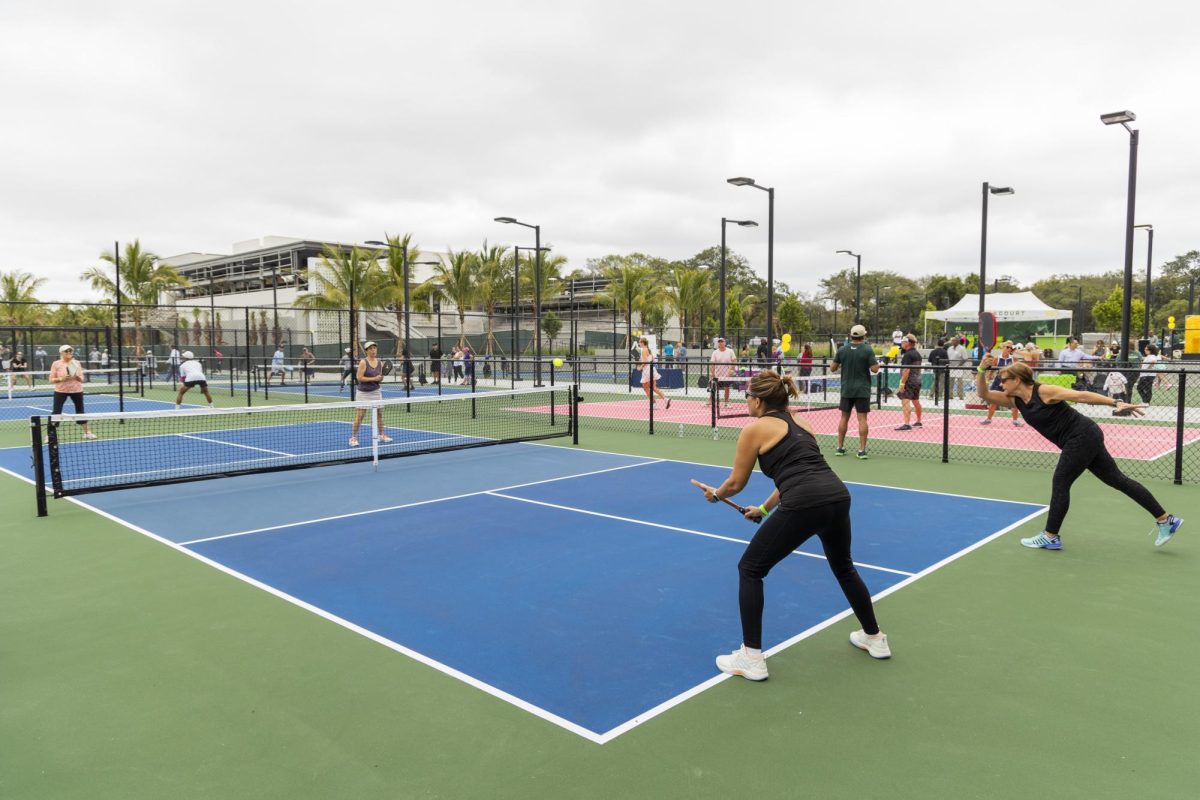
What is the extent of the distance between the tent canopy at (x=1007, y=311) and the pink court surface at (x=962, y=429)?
21.3 metres

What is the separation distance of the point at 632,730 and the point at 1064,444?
484 centimetres

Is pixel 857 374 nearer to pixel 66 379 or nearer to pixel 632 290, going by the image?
pixel 66 379

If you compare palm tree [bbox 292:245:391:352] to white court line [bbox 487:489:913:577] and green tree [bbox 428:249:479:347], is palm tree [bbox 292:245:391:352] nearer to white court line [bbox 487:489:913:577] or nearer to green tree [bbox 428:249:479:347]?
green tree [bbox 428:249:479:347]

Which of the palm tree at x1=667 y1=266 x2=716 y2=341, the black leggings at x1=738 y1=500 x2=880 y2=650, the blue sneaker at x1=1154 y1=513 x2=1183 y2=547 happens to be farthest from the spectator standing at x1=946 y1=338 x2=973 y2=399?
the palm tree at x1=667 y1=266 x2=716 y2=341

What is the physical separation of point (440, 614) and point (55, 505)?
583 cm

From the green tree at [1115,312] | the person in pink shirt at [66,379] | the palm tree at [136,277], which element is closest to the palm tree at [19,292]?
the palm tree at [136,277]

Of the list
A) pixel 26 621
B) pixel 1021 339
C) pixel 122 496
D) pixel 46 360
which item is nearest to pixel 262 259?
pixel 46 360

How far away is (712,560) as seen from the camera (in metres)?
6.51

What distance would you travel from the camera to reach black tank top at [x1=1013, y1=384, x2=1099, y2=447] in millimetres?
6637

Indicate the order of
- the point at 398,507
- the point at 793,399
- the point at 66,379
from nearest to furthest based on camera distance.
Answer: the point at 398,507, the point at 66,379, the point at 793,399

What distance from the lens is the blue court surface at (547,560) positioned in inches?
178

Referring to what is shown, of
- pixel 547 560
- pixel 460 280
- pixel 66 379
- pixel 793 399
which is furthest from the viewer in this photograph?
pixel 460 280

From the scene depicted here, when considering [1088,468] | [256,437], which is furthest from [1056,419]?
[256,437]

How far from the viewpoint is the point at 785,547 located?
13.6 feet
